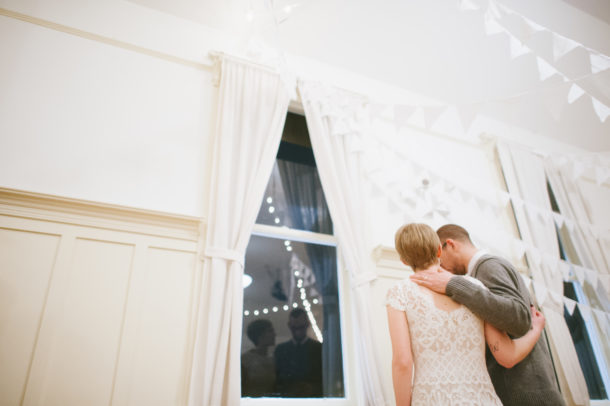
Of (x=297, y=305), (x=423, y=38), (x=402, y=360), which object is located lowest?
(x=402, y=360)

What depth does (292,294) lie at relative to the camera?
289cm

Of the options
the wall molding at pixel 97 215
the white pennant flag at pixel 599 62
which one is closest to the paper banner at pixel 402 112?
the white pennant flag at pixel 599 62

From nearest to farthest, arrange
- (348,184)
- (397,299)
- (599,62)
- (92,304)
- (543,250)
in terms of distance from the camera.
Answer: (397,299), (599,62), (92,304), (348,184), (543,250)

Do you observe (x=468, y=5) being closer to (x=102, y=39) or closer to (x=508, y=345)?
(x=508, y=345)

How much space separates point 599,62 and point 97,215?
9.00ft

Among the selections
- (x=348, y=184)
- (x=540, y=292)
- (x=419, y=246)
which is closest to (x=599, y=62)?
(x=419, y=246)

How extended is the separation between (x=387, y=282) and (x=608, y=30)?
10.8 ft

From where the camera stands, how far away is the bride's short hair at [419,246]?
1.60 metres

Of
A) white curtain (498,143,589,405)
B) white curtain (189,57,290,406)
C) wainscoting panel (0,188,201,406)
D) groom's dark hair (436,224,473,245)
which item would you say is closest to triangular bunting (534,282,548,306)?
white curtain (498,143,589,405)

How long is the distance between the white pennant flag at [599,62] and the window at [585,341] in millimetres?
2592

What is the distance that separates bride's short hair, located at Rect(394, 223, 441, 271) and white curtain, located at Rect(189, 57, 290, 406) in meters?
1.19

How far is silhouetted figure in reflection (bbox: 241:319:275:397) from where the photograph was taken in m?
2.49

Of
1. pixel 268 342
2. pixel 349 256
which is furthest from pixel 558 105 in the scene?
pixel 268 342

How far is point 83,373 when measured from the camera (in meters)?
1.99
